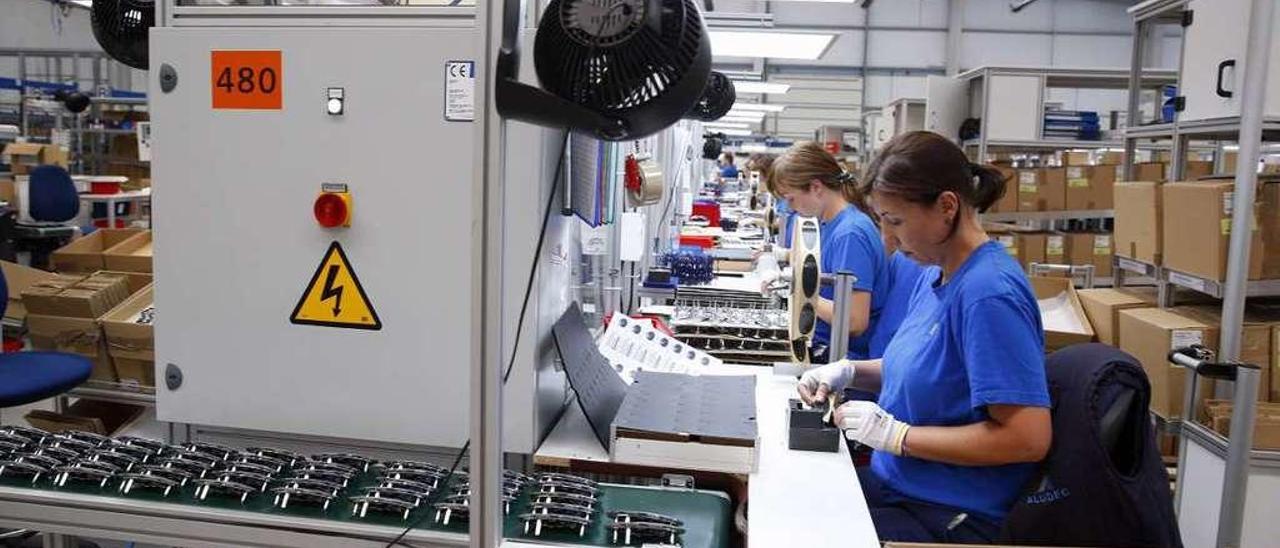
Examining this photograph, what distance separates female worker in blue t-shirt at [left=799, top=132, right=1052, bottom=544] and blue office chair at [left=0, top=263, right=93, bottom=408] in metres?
2.53

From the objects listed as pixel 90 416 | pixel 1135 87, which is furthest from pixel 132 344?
pixel 1135 87

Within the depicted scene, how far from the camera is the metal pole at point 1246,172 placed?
266 cm

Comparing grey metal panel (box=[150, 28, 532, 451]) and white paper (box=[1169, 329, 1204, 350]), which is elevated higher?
grey metal panel (box=[150, 28, 532, 451])

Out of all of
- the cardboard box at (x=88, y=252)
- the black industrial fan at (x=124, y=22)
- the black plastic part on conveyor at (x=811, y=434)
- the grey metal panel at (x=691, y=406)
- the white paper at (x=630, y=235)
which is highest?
the black industrial fan at (x=124, y=22)

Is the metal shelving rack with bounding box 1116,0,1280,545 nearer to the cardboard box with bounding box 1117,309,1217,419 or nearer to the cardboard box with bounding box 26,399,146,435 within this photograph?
the cardboard box with bounding box 1117,309,1217,419

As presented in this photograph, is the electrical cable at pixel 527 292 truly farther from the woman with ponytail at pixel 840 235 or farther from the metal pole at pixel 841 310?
the woman with ponytail at pixel 840 235

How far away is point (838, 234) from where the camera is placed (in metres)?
2.82

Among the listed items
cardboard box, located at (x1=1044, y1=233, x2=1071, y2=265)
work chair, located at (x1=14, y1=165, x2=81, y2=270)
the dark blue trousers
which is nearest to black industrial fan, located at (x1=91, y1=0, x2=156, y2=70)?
the dark blue trousers

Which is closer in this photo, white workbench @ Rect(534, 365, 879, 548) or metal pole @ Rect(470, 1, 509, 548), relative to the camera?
metal pole @ Rect(470, 1, 509, 548)

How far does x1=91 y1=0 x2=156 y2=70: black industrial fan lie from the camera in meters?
1.74

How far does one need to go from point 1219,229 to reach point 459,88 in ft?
8.58

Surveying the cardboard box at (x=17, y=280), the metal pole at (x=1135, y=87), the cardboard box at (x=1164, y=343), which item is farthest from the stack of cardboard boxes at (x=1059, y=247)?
the cardboard box at (x=17, y=280)

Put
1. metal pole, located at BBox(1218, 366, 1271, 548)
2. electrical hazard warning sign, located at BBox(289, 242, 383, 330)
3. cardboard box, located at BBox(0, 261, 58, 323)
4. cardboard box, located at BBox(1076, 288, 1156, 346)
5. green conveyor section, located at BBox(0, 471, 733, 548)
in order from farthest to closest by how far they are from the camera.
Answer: cardboard box, located at BBox(0, 261, 58, 323), cardboard box, located at BBox(1076, 288, 1156, 346), metal pole, located at BBox(1218, 366, 1271, 548), electrical hazard warning sign, located at BBox(289, 242, 383, 330), green conveyor section, located at BBox(0, 471, 733, 548)

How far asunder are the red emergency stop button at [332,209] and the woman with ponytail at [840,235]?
1.47 meters
